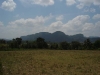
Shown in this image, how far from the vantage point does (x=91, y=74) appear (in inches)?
608

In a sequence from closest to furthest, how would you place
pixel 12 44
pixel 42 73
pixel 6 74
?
1. pixel 6 74
2. pixel 42 73
3. pixel 12 44

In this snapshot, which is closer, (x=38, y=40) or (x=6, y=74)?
(x=6, y=74)

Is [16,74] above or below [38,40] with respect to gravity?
below

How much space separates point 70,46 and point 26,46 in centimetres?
1960

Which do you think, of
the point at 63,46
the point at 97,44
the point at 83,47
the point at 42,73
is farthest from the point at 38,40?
the point at 42,73

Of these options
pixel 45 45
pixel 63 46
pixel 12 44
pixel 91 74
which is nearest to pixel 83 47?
pixel 63 46

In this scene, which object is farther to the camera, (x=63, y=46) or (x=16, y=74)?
(x=63, y=46)

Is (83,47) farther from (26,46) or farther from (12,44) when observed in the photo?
(12,44)

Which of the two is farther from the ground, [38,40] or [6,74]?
[38,40]

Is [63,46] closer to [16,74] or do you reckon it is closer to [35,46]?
[35,46]

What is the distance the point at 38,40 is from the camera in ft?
244

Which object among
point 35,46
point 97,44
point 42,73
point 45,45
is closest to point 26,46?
point 35,46

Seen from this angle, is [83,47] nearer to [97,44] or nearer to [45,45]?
[97,44]

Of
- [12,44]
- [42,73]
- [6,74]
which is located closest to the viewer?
[6,74]
